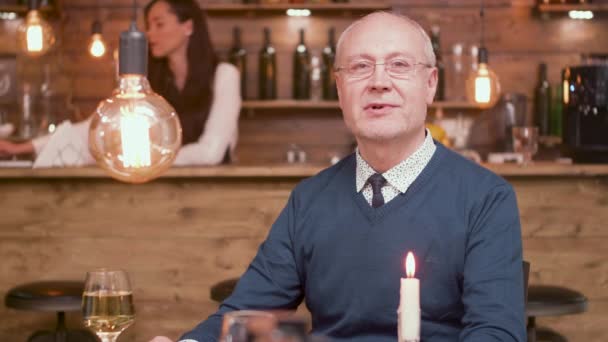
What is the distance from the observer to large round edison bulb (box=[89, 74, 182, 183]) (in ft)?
5.03

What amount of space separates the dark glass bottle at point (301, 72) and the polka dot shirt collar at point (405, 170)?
317cm

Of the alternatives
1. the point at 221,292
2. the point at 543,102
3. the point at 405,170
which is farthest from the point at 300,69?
the point at 405,170

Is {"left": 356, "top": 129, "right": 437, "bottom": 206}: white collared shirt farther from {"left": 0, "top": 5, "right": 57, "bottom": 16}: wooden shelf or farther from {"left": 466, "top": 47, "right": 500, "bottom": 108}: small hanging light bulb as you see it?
{"left": 0, "top": 5, "right": 57, "bottom": 16}: wooden shelf

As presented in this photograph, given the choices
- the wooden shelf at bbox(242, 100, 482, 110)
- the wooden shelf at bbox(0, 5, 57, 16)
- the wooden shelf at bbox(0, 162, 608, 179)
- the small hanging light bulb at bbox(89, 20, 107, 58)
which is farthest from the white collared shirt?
the wooden shelf at bbox(0, 5, 57, 16)

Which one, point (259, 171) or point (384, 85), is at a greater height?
point (384, 85)

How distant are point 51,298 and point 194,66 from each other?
1230mm

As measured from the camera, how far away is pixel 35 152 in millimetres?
3543

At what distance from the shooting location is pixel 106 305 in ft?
5.08

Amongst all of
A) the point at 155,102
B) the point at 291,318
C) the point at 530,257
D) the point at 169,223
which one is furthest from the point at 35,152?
the point at 291,318

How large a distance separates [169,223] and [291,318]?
2.43m

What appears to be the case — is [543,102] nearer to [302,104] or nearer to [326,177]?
[302,104]

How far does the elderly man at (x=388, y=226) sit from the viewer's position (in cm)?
175

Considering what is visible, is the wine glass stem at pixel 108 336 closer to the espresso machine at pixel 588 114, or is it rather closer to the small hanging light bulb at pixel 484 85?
the espresso machine at pixel 588 114

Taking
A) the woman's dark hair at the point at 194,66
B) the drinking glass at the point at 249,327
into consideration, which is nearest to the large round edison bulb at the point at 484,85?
the woman's dark hair at the point at 194,66
